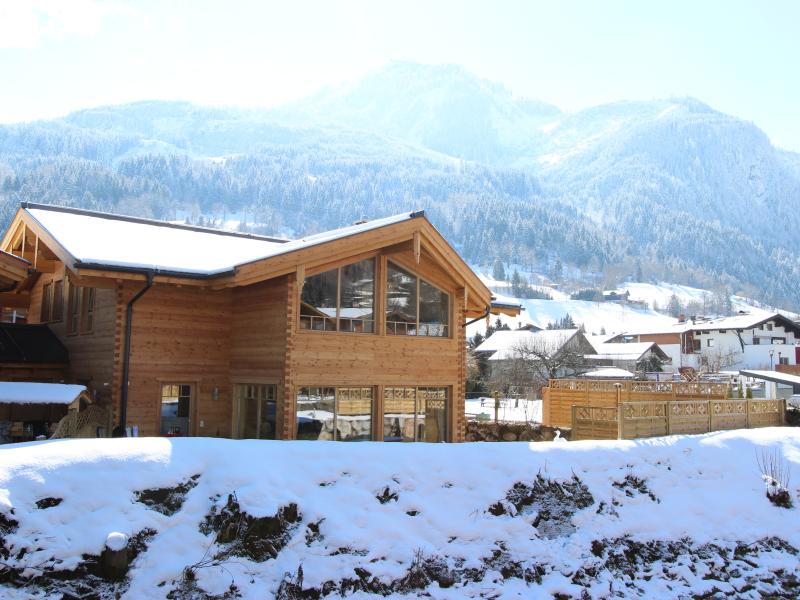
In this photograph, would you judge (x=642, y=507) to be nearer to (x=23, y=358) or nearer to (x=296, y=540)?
(x=296, y=540)

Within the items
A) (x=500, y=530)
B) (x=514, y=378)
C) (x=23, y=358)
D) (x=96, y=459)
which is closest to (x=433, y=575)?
(x=500, y=530)

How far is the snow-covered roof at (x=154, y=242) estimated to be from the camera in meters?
14.8

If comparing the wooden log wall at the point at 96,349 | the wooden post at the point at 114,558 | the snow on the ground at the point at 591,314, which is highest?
the snow on the ground at the point at 591,314

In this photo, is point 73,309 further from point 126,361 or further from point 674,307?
point 674,307

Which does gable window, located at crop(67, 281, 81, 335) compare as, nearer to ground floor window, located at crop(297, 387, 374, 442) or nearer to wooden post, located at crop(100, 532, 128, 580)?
ground floor window, located at crop(297, 387, 374, 442)

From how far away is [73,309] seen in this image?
18312 mm

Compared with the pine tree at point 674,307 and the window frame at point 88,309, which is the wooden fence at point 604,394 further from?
the pine tree at point 674,307

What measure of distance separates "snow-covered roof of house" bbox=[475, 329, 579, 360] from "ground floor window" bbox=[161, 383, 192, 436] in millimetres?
50261

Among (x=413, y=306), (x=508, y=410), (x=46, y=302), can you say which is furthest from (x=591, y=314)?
(x=46, y=302)

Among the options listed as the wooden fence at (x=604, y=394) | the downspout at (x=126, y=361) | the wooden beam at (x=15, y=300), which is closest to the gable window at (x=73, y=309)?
the downspout at (x=126, y=361)

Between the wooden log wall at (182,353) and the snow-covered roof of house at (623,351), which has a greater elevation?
the snow-covered roof of house at (623,351)

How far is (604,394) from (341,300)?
1335cm

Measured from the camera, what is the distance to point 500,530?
10039 mm

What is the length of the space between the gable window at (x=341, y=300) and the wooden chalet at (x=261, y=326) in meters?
0.03
